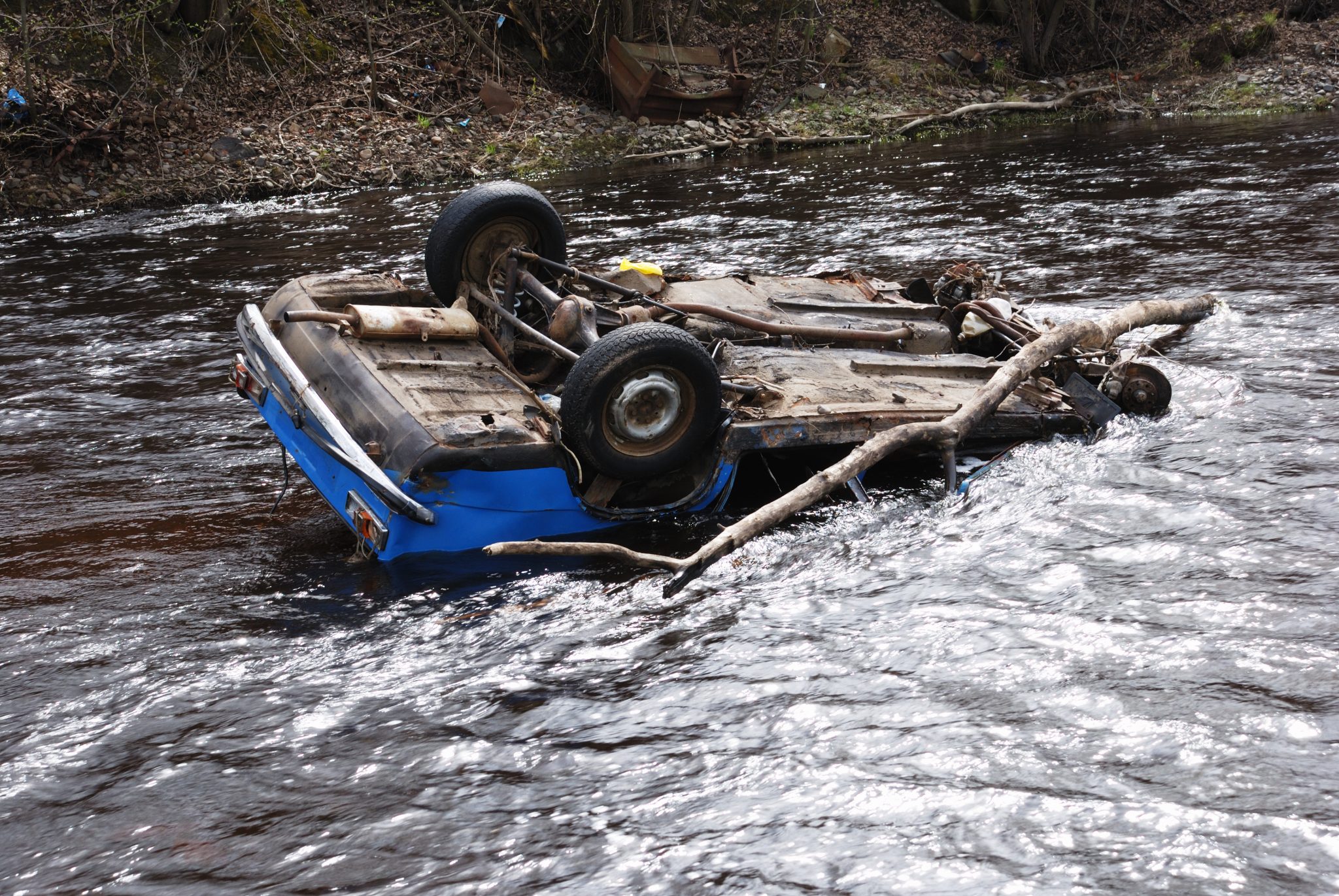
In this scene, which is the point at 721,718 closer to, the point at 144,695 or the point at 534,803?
the point at 534,803

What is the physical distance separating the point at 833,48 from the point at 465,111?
28.2ft

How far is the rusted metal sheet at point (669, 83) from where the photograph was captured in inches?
806

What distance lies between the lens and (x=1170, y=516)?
5.96 m

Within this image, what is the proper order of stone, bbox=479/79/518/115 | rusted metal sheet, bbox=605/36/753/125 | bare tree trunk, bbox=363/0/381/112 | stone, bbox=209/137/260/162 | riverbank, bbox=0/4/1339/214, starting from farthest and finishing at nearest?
rusted metal sheet, bbox=605/36/753/125 < stone, bbox=479/79/518/115 < bare tree trunk, bbox=363/0/381/112 < stone, bbox=209/137/260/162 < riverbank, bbox=0/4/1339/214

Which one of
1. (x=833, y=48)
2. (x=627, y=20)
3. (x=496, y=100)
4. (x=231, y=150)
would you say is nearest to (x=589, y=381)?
(x=231, y=150)

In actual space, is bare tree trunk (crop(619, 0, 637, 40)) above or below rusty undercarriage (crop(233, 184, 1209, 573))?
above

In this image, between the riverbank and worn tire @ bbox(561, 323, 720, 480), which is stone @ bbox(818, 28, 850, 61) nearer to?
the riverbank

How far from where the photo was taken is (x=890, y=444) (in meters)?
5.88

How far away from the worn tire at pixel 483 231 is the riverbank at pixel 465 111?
10995 mm

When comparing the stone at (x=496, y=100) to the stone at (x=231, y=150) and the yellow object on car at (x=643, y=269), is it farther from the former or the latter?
the yellow object on car at (x=643, y=269)

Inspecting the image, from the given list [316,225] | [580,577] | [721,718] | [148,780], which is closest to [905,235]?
[316,225]

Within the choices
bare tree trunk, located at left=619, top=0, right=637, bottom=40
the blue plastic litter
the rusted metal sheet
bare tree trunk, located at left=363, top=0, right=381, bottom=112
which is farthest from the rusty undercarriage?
bare tree trunk, located at left=619, top=0, right=637, bottom=40

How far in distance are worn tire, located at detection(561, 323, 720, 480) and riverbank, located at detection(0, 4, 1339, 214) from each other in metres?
13.2

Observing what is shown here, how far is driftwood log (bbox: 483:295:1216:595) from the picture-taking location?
15.9 feet
